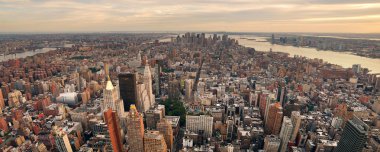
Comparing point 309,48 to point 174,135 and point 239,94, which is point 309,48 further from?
point 174,135

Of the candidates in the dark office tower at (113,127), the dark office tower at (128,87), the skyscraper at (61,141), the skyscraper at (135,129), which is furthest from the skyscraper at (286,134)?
the skyscraper at (61,141)

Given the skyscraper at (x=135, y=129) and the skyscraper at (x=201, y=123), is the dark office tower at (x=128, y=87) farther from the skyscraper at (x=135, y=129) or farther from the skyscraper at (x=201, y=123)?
the skyscraper at (x=135, y=129)

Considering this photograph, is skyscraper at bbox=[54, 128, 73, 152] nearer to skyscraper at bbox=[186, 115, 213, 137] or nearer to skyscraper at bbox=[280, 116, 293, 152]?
skyscraper at bbox=[186, 115, 213, 137]

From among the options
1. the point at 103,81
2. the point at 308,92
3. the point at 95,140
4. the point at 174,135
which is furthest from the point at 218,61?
the point at 95,140

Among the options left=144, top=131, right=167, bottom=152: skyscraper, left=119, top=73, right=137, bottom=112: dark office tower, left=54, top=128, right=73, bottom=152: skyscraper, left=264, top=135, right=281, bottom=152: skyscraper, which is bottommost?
left=264, top=135, right=281, bottom=152: skyscraper

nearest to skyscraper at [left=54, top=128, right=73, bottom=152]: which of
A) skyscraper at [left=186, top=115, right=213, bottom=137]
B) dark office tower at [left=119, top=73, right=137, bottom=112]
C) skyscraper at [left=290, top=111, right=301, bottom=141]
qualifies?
dark office tower at [left=119, top=73, right=137, bottom=112]

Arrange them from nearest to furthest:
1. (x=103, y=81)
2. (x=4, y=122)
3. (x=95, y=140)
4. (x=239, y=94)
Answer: (x=95, y=140)
(x=4, y=122)
(x=239, y=94)
(x=103, y=81)
